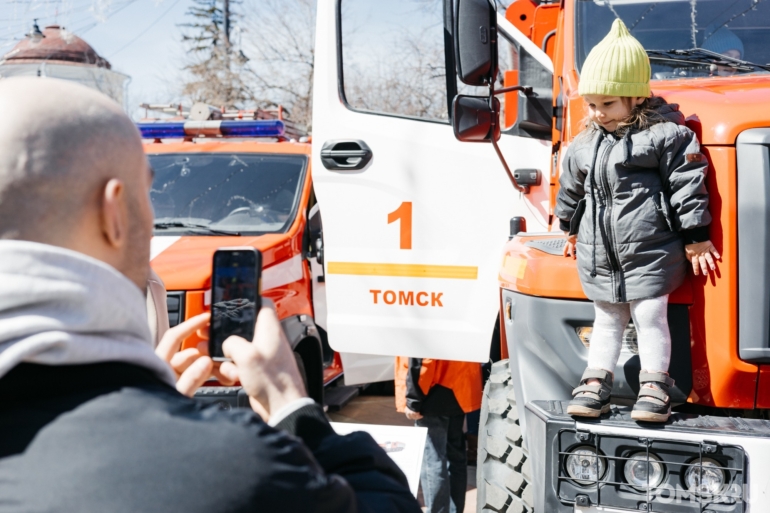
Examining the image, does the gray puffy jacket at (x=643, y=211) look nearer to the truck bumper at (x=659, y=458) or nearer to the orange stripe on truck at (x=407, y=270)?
the truck bumper at (x=659, y=458)

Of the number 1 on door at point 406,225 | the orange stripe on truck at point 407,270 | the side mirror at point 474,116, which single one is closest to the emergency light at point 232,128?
the orange stripe on truck at point 407,270

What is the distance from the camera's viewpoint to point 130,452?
0.96m

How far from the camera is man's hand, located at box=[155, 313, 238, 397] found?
1375 mm

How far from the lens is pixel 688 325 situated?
2.62 meters

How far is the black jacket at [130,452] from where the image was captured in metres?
0.95

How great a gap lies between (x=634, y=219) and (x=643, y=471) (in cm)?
81

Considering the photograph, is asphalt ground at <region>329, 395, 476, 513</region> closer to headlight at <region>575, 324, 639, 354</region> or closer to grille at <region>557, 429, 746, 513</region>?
headlight at <region>575, 324, 639, 354</region>

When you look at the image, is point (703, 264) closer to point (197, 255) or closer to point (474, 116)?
point (474, 116)

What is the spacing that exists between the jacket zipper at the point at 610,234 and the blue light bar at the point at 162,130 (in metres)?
5.19

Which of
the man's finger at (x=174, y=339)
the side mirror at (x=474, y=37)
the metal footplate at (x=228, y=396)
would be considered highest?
the side mirror at (x=474, y=37)

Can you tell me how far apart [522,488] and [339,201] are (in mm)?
1895

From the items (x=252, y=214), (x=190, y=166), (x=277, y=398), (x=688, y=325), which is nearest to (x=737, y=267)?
(x=688, y=325)

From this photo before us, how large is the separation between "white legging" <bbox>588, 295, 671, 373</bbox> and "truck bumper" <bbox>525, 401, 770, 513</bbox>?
0.18 m

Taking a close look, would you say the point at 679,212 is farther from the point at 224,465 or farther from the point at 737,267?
the point at 224,465
